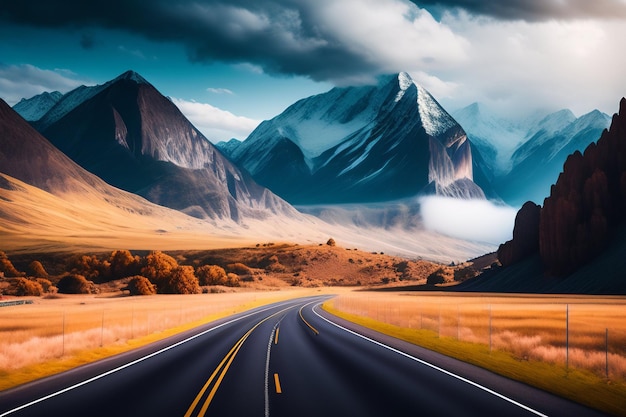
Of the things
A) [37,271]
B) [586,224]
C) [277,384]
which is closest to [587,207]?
[586,224]

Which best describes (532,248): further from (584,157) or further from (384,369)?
(384,369)

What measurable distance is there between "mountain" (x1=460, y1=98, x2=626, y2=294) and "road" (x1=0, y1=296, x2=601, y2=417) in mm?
62136

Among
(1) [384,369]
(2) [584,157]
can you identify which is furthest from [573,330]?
(2) [584,157]

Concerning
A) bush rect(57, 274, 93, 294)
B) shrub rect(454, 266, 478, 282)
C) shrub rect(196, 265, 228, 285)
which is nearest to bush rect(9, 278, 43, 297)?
bush rect(57, 274, 93, 294)

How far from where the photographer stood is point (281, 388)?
635 inches

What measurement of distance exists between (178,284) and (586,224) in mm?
61869

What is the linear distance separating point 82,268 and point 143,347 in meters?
87.1

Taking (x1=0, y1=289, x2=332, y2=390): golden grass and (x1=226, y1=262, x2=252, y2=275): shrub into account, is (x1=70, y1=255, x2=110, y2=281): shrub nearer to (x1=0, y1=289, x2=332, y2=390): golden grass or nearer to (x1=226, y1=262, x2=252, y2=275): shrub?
(x1=226, y1=262, x2=252, y2=275): shrub

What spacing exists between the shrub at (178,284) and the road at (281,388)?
72303 millimetres

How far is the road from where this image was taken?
44.4 ft

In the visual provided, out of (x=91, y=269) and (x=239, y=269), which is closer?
(x=91, y=269)

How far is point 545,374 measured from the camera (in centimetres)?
1877

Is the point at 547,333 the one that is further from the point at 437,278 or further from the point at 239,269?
the point at 239,269

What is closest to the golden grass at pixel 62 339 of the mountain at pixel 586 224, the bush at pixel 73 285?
the bush at pixel 73 285
